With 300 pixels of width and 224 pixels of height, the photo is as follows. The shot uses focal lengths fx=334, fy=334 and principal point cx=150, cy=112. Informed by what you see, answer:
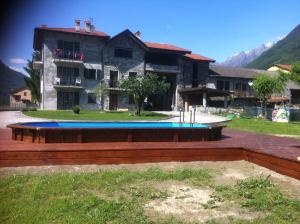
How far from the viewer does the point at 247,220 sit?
4.71 meters

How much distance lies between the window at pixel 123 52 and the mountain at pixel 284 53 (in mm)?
92550

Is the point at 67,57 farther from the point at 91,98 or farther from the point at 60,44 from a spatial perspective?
the point at 91,98

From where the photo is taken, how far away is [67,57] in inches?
1414

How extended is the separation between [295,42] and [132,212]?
154 meters

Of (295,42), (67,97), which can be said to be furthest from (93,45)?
(295,42)

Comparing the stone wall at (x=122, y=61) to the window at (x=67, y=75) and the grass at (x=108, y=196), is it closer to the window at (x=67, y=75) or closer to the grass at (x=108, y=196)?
the window at (x=67, y=75)

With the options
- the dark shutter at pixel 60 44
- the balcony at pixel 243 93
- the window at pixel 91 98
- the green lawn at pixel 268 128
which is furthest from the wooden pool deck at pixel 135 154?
the balcony at pixel 243 93

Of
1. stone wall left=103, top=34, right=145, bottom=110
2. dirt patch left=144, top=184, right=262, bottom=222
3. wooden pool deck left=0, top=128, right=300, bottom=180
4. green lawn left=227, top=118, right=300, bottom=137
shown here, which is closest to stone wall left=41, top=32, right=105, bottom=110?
stone wall left=103, top=34, right=145, bottom=110

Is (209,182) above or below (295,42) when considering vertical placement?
below

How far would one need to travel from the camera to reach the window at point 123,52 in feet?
127

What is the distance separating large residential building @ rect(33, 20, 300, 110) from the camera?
35719 millimetres

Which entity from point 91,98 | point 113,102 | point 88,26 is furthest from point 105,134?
point 88,26

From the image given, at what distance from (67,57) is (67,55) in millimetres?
215

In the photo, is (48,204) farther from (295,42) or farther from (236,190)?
(295,42)
